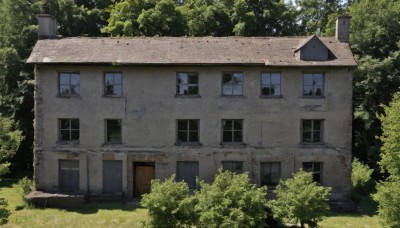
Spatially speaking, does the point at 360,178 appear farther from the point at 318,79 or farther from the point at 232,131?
the point at 232,131

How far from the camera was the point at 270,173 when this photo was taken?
23.0 metres

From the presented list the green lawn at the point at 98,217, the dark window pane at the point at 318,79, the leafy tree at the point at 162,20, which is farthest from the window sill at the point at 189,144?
the leafy tree at the point at 162,20

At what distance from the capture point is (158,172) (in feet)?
75.3

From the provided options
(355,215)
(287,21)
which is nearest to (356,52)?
(287,21)

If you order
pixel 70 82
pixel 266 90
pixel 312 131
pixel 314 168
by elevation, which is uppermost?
pixel 70 82

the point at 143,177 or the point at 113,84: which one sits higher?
the point at 113,84

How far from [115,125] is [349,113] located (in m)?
14.1

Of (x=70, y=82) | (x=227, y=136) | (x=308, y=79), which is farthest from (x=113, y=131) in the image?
(x=308, y=79)

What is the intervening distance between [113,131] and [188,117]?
4700 mm

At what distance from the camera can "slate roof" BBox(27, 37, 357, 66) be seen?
22.2 meters

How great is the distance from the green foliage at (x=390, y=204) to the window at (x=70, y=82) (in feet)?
57.4

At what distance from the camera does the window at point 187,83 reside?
22875 mm

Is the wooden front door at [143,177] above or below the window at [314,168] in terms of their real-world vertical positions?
below

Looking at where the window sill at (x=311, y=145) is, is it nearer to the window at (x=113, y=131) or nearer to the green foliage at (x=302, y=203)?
the green foliage at (x=302, y=203)
